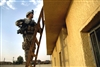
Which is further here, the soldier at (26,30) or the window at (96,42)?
the soldier at (26,30)

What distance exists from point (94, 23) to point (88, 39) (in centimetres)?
42

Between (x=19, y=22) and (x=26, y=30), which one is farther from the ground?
(x=19, y=22)

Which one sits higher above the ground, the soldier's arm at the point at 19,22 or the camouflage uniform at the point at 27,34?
the soldier's arm at the point at 19,22

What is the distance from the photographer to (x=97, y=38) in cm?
216

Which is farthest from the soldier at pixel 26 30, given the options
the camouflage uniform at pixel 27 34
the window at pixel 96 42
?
the window at pixel 96 42

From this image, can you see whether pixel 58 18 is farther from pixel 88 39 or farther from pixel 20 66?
pixel 20 66

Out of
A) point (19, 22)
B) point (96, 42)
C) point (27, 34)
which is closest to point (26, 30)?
point (27, 34)

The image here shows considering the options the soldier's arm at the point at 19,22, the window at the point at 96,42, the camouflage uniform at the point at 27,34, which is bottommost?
the window at the point at 96,42

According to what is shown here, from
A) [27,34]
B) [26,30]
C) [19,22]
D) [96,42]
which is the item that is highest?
[19,22]

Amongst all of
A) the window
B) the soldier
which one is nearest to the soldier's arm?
the soldier

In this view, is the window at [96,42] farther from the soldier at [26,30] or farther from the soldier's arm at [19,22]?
the soldier's arm at [19,22]

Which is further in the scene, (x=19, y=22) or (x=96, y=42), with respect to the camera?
(x=19, y=22)

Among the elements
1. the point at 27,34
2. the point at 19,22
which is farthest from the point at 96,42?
the point at 19,22

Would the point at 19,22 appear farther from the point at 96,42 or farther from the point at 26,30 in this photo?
the point at 96,42
